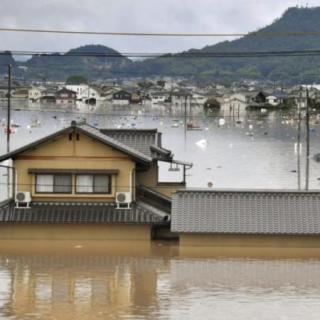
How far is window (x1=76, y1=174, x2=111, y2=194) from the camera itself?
53.8 feet

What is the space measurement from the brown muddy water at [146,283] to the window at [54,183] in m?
1.12

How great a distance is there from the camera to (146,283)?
42.8 feet

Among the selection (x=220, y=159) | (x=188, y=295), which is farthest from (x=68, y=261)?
(x=220, y=159)

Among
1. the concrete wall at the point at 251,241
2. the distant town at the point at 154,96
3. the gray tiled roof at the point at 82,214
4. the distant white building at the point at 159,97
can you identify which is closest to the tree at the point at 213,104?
the distant town at the point at 154,96

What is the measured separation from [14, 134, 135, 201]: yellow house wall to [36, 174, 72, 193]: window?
101 millimetres

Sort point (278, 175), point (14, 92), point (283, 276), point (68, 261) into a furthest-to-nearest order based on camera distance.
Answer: point (14, 92), point (278, 175), point (68, 261), point (283, 276)

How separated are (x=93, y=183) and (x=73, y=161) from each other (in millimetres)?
591

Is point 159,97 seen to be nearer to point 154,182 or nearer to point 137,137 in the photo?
point 137,137

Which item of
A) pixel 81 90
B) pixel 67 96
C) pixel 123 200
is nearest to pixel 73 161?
pixel 123 200

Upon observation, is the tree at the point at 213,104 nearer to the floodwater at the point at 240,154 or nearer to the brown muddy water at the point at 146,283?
the floodwater at the point at 240,154

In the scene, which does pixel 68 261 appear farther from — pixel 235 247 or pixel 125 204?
pixel 235 247

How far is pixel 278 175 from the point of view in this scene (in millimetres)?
35781

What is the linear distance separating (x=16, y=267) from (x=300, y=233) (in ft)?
17.0

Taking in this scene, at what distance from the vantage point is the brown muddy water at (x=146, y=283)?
11273 mm
